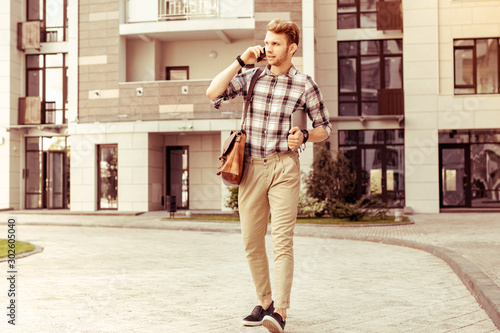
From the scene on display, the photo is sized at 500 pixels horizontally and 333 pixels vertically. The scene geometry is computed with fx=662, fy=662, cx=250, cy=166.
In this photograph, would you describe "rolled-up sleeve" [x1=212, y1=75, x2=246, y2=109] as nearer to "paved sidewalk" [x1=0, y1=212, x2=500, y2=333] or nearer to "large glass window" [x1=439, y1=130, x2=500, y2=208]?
"paved sidewalk" [x1=0, y1=212, x2=500, y2=333]

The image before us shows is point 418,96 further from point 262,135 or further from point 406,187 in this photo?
point 262,135

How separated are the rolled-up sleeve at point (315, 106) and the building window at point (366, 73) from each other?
2190 centimetres

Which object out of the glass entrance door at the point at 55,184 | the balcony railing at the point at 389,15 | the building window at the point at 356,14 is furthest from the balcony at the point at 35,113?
the balcony railing at the point at 389,15

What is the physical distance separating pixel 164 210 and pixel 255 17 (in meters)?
8.40

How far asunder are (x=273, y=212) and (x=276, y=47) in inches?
45.1

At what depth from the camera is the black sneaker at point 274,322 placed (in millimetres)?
4375

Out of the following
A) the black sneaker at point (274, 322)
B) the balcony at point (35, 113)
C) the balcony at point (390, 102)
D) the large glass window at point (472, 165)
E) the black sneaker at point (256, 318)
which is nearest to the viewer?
the black sneaker at point (274, 322)

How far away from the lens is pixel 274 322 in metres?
4.37

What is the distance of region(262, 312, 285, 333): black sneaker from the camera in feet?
14.4

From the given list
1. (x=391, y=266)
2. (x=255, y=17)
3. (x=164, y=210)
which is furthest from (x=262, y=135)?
(x=164, y=210)

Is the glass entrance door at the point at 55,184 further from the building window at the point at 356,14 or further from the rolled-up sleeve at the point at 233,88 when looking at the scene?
the rolled-up sleeve at the point at 233,88

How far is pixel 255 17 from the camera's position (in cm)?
2458

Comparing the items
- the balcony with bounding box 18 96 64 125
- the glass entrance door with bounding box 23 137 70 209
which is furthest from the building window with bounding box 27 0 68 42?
the glass entrance door with bounding box 23 137 70 209

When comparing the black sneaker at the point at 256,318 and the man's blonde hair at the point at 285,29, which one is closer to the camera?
the man's blonde hair at the point at 285,29
